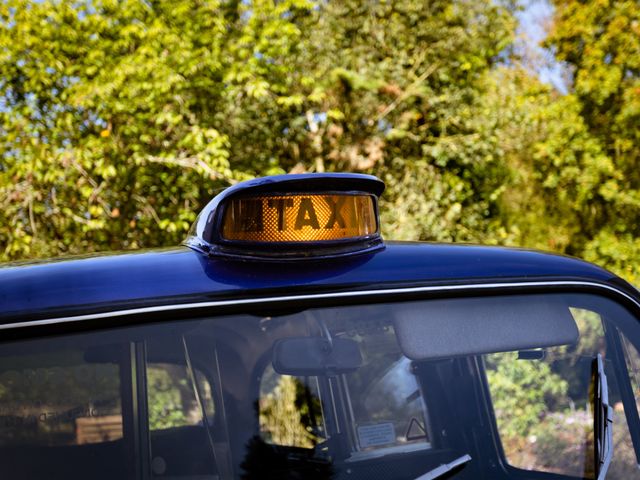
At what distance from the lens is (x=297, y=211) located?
1566mm

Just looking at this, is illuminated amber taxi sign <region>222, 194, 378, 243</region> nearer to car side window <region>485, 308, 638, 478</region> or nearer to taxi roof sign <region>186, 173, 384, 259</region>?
taxi roof sign <region>186, 173, 384, 259</region>

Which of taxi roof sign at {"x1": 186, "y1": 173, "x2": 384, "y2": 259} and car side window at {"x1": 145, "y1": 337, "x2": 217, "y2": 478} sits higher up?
taxi roof sign at {"x1": 186, "y1": 173, "x2": 384, "y2": 259}

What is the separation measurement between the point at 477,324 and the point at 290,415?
0.35 meters

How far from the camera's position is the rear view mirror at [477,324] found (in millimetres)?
1604

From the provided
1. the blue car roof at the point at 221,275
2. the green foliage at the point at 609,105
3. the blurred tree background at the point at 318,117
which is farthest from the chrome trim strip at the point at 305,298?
the green foliage at the point at 609,105

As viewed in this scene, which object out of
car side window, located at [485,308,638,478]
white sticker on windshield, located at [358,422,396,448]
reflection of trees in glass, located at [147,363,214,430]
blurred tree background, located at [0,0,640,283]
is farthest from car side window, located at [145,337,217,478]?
blurred tree background, located at [0,0,640,283]

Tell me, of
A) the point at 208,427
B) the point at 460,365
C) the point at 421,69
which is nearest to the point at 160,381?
the point at 208,427

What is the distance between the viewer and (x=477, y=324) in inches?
64.2

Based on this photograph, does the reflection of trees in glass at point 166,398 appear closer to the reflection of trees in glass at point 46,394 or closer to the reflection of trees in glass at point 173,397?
the reflection of trees in glass at point 173,397

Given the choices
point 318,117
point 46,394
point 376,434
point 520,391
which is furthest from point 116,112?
point 46,394

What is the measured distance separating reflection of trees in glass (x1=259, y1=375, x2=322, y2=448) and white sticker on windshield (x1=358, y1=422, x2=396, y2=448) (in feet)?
0.30

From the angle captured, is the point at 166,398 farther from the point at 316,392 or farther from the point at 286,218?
the point at 286,218

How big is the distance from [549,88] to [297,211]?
1824 centimetres

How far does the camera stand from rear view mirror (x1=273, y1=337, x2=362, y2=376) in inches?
64.1
